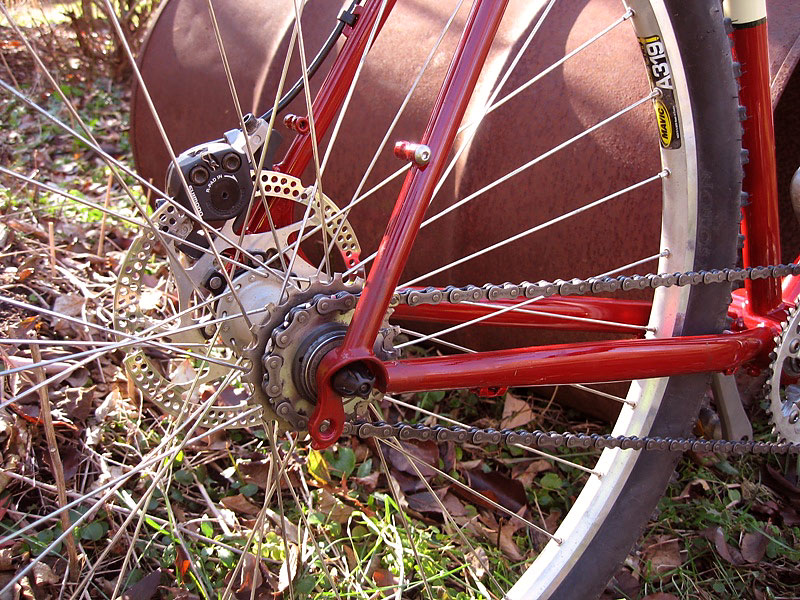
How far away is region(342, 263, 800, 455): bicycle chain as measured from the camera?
129cm

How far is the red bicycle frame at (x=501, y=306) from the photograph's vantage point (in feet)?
3.79

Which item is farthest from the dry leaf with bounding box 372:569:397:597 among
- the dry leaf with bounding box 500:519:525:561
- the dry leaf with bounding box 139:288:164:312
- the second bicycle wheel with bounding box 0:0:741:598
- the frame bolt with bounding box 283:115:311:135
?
the dry leaf with bounding box 139:288:164:312

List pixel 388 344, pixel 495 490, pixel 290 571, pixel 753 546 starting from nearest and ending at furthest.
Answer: pixel 388 344
pixel 290 571
pixel 753 546
pixel 495 490

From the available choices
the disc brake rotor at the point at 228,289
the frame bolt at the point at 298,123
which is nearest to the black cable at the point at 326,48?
the frame bolt at the point at 298,123

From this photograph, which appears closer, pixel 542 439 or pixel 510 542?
pixel 542 439

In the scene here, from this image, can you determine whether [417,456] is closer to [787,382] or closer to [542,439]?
[542,439]

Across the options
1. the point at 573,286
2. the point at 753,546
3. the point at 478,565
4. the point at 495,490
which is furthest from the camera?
the point at 495,490

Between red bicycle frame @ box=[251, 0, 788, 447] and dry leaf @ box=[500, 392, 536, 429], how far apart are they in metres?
0.57

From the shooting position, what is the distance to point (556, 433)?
142 centimetres

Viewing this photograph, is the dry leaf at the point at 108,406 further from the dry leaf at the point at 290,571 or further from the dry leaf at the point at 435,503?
the dry leaf at the point at 435,503

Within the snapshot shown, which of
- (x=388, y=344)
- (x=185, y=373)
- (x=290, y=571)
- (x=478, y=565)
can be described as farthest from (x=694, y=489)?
(x=185, y=373)

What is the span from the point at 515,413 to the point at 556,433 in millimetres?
682

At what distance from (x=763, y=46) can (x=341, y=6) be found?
3.80ft

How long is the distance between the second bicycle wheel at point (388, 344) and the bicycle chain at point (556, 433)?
4cm
